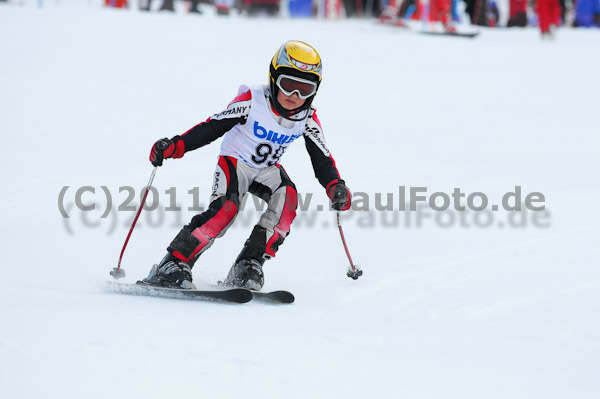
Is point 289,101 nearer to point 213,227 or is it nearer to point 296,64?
point 296,64

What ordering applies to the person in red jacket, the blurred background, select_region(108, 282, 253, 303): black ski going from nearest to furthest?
select_region(108, 282, 253, 303): black ski
the person in red jacket
the blurred background

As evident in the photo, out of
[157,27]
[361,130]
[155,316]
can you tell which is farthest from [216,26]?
[155,316]

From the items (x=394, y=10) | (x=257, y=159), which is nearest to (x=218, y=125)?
(x=257, y=159)

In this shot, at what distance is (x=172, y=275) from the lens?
14.5 feet

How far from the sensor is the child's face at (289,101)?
176 inches

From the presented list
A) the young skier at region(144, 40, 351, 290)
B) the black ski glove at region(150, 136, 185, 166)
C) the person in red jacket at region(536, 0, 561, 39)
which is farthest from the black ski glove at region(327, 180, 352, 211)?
the person in red jacket at region(536, 0, 561, 39)

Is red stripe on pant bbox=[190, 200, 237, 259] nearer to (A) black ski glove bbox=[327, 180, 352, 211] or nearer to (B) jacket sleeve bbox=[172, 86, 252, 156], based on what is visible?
(B) jacket sleeve bbox=[172, 86, 252, 156]

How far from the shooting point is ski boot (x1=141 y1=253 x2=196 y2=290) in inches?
173

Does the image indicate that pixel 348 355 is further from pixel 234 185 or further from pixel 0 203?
pixel 0 203

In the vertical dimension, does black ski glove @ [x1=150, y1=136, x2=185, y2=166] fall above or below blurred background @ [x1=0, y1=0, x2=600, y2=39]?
below

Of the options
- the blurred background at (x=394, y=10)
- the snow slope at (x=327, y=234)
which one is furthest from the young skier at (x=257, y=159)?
the blurred background at (x=394, y=10)

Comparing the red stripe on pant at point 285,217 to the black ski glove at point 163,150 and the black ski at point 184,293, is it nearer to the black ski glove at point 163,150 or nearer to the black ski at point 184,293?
the black ski at point 184,293

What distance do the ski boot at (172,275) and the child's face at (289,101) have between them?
46.5 inches

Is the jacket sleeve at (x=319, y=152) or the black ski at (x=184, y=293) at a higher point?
the jacket sleeve at (x=319, y=152)
